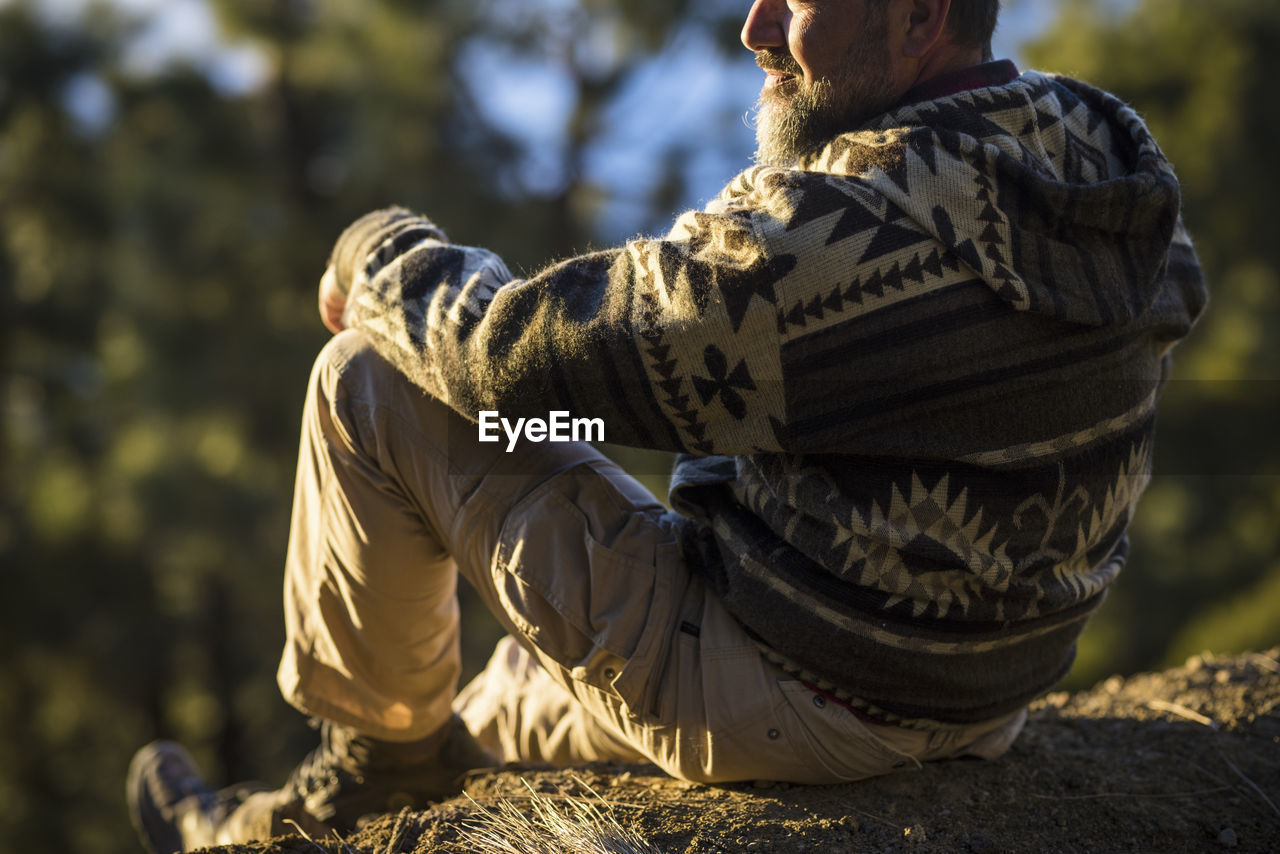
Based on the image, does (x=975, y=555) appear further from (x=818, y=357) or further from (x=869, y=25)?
(x=869, y=25)

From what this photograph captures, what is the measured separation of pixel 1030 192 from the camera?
44.6 inches

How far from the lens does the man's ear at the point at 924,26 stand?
→ 126 centimetres

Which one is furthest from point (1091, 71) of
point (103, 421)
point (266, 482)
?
point (103, 421)

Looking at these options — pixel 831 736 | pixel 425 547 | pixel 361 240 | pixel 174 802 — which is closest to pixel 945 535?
pixel 831 736

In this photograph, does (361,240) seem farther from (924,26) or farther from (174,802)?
(174,802)

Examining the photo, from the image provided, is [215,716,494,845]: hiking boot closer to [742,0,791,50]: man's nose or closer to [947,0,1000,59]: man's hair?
[742,0,791,50]: man's nose

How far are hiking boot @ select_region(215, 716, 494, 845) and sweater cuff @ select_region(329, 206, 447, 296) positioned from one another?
0.69m

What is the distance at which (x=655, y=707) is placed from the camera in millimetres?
1353

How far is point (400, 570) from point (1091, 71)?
19.2 feet

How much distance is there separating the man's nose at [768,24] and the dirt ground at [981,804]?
98cm

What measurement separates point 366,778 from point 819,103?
1.19 metres

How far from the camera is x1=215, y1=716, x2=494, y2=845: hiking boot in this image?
166 cm

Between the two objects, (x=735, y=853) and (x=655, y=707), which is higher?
(x=655, y=707)

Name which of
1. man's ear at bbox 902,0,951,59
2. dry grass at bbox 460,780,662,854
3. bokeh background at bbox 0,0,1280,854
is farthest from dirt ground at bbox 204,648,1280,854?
bokeh background at bbox 0,0,1280,854
